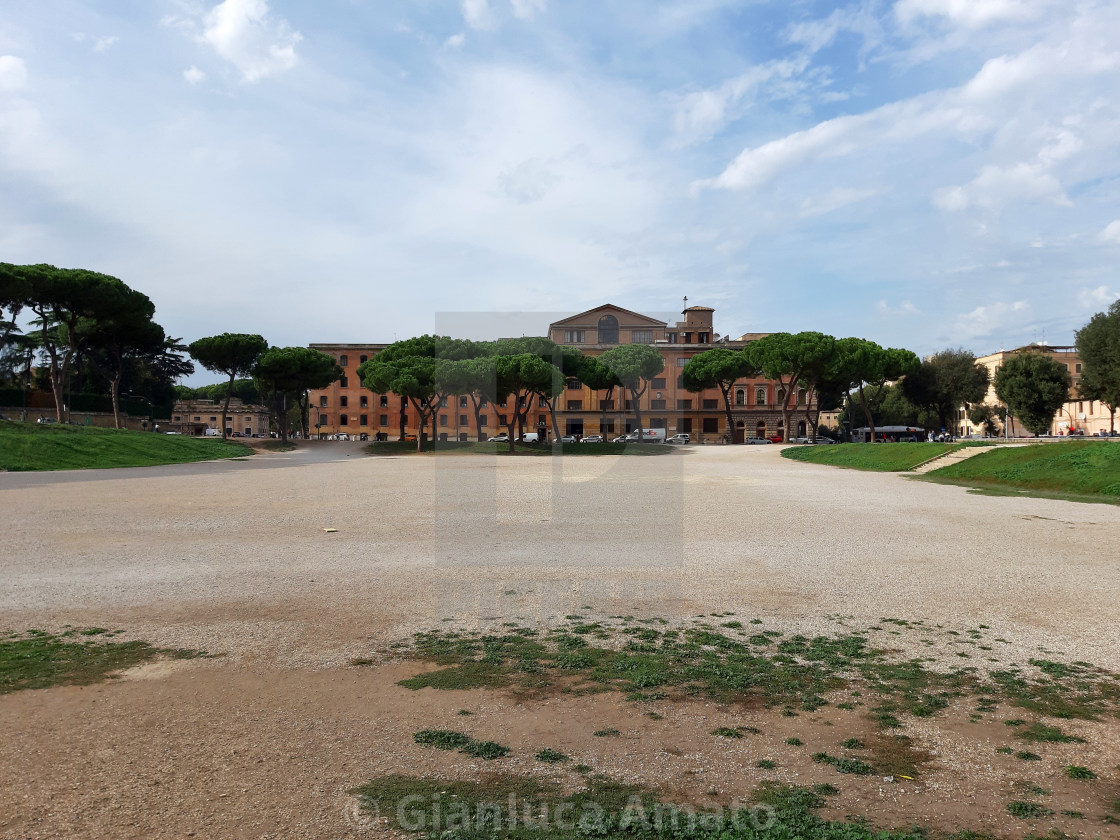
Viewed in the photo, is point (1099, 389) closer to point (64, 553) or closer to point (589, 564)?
point (589, 564)

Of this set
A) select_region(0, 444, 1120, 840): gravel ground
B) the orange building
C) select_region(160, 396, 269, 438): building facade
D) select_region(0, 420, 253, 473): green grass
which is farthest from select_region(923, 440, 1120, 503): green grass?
select_region(160, 396, 269, 438): building facade

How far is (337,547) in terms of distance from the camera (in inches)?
450

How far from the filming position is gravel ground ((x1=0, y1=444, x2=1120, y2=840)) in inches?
146

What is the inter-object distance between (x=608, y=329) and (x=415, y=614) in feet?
269

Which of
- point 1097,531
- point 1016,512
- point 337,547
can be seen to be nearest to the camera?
point 337,547

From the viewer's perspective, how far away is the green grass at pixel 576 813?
3293 millimetres

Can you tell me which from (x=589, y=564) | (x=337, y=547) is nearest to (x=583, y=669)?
(x=589, y=564)

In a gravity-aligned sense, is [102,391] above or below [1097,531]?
above

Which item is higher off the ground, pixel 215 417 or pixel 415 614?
pixel 215 417

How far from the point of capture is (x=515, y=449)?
193 ft

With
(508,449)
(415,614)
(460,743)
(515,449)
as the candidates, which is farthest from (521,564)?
(515,449)

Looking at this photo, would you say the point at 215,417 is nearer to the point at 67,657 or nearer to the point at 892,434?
the point at 892,434

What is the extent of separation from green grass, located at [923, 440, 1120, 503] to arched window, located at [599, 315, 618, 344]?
5798 centimetres

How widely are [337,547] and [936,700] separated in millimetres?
8957
